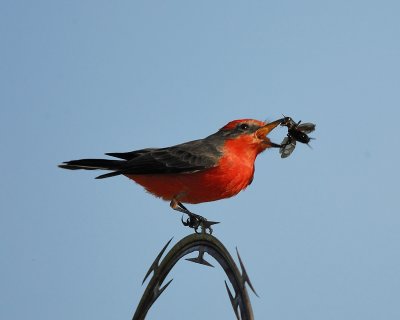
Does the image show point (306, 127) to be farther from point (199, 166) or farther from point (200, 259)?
point (200, 259)

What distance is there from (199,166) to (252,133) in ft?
2.94

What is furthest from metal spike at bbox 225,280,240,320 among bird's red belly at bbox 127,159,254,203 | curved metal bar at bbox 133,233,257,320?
bird's red belly at bbox 127,159,254,203

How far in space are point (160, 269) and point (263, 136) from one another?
114 inches

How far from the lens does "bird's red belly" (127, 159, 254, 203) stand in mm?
8352

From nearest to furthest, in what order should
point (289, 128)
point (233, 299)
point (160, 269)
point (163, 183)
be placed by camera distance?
point (233, 299) < point (160, 269) < point (289, 128) < point (163, 183)

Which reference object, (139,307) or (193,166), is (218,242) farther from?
(193,166)

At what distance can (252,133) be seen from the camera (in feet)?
28.8

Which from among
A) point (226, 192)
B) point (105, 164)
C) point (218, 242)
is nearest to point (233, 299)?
point (218, 242)

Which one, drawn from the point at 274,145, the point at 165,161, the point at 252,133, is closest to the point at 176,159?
the point at 165,161

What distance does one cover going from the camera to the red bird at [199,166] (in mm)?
8383

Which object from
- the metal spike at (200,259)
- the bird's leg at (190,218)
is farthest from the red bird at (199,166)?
the metal spike at (200,259)

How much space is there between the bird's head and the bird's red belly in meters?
0.33

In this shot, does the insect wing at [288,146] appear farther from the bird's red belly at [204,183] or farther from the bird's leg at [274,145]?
the bird's red belly at [204,183]

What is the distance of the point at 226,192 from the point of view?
840 cm
